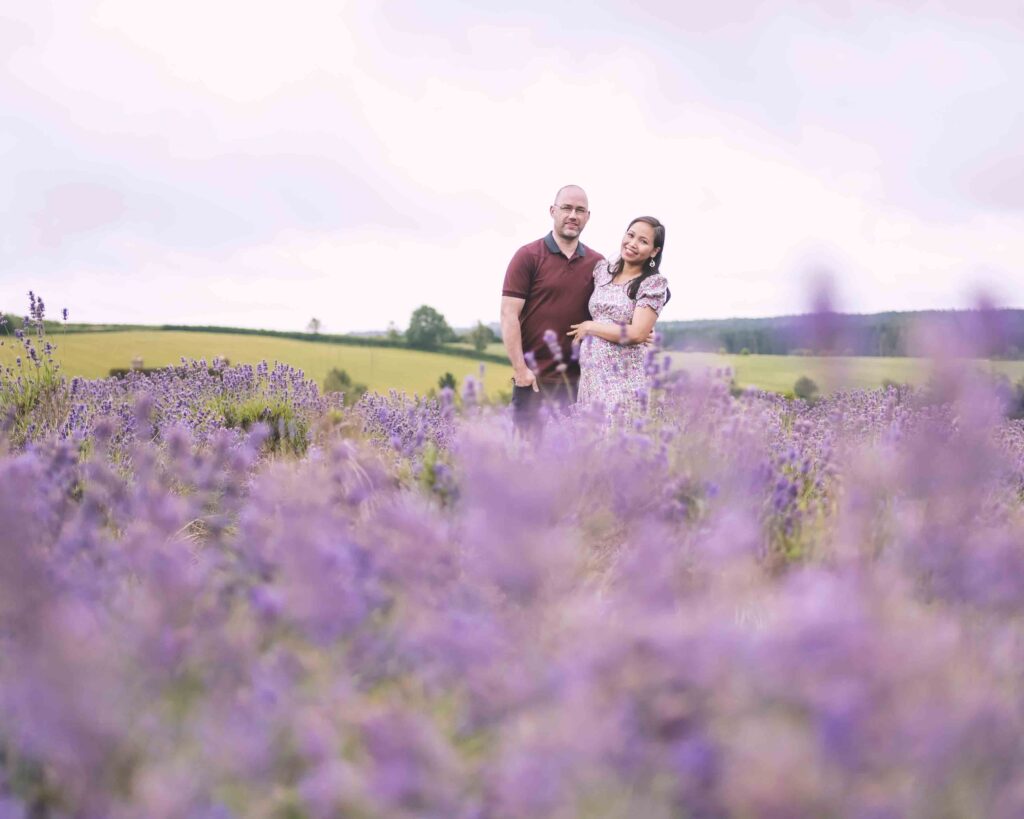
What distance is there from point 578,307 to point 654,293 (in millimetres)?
579

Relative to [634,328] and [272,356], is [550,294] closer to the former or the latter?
[634,328]

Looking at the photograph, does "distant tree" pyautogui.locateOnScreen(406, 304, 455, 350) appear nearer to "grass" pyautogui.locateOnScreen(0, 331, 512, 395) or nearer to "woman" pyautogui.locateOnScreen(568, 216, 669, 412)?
"grass" pyautogui.locateOnScreen(0, 331, 512, 395)

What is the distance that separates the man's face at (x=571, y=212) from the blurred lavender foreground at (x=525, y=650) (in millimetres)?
2430

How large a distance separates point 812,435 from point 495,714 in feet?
10.7

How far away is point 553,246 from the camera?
15.6ft

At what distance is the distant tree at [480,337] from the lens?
31.7 feet

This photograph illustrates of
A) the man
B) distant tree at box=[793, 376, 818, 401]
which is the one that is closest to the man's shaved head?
the man

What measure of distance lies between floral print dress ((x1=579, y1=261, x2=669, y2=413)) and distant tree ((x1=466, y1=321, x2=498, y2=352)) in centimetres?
499

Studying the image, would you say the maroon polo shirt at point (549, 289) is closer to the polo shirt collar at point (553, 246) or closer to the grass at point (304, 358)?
the polo shirt collar at point (553, 246)

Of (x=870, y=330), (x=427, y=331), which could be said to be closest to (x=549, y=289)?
(x=870, y=330)

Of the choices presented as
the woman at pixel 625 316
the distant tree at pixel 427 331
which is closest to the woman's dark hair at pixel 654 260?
the woman at pixel 625 316

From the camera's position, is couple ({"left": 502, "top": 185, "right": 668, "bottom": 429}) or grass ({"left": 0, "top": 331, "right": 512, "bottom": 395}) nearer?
couple ({"left": 502, "top": 185, "right": 668, "bottom": 429})

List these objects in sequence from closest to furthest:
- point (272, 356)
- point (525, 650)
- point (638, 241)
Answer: point (525, 650) < point (638, 241) < point (272, 356)

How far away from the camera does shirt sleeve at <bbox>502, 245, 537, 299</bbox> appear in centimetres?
470
